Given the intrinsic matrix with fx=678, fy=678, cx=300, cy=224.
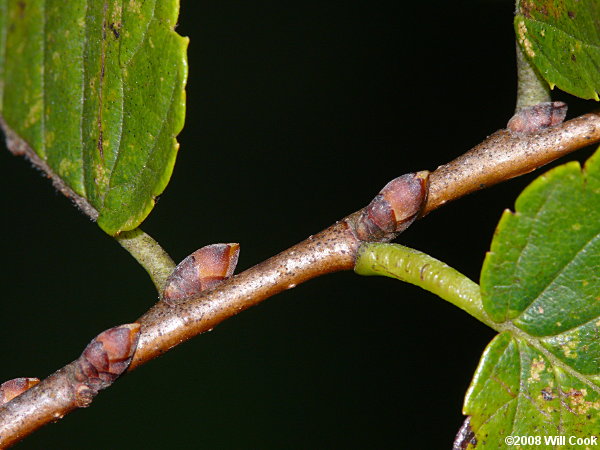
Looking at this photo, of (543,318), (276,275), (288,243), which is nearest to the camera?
(543,318)

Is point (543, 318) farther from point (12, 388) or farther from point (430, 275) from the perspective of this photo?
point (12, 388)

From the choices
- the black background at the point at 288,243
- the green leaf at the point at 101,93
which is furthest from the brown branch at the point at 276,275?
the black background at the point at 288,243

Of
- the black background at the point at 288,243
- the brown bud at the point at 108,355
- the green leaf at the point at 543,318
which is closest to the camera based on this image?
the green leaf at the point at 543,318

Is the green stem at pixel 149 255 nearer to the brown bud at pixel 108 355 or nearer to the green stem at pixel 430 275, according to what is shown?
the brown bud at pixel 108 355

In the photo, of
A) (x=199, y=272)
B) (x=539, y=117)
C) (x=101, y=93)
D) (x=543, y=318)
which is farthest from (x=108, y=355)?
(x=539, y=117)

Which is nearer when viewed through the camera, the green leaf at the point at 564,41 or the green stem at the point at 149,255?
the green leaf at the point at 564,41
